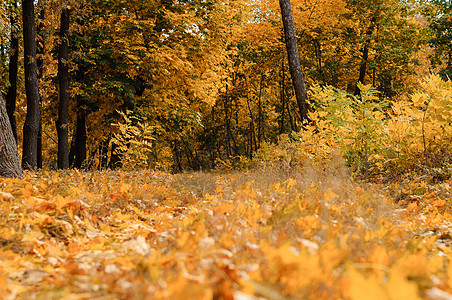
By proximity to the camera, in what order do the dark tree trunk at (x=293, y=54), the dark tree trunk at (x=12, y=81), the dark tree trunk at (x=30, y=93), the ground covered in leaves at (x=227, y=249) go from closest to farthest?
the ground covered in leaves at (x=227, y=249) < the dark tree trunk at (x=30, y=93) < the dark tree trunk at (x=293, y=54) < the dark tree trunk at (x=12, y=81)

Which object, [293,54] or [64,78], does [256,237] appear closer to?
[293,54]

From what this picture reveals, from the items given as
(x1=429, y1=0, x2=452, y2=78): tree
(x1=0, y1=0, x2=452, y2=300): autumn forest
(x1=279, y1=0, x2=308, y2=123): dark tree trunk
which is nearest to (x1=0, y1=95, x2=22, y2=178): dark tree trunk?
(x1=0, y1=0, x2=452, y2=300): autumn forest

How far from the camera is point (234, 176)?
24.7ft

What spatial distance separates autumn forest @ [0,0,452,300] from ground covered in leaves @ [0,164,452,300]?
0.01 m

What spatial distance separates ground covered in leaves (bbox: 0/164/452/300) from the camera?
1.28 m

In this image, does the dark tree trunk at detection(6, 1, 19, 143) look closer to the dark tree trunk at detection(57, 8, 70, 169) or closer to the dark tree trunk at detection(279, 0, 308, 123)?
the dark tree trunk at detection(57, 8, 70, 169)

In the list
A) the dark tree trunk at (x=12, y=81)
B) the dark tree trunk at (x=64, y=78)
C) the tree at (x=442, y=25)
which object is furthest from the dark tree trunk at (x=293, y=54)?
the dark tree trunk at (x=12, y=81)

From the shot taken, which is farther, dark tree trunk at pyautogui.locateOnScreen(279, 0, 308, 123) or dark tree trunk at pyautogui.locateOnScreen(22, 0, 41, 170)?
dark tree trunk at pyautogui.locateOnScreen(279, 0, 308, 123)

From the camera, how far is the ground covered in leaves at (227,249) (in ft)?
4.21

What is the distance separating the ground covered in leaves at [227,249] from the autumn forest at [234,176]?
0.01 m

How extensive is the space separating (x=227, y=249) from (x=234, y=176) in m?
5.67

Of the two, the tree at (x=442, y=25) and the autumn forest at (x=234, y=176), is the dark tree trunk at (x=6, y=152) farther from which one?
the tree at (x=442, y=25)

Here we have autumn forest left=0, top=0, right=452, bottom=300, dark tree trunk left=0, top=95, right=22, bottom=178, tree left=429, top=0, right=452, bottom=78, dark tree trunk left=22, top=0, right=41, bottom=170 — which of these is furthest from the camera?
tree left=429, top=0, right=452, bottom=78

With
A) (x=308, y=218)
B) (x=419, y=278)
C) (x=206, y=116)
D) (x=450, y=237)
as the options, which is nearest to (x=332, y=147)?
(x=450, y=237)
